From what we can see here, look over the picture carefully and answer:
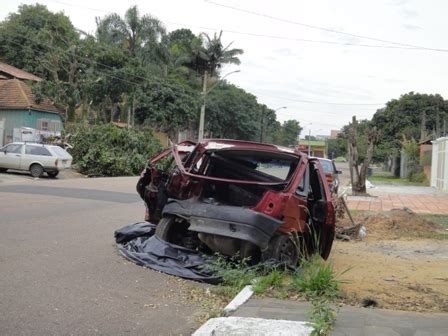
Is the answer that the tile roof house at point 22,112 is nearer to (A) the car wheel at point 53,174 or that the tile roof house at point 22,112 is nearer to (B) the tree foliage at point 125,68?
(B) the tree foliage at point 125,68

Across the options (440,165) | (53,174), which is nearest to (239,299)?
(53,174)

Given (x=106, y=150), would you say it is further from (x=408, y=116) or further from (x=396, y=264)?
(x=408, y=116)

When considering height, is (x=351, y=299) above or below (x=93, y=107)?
below

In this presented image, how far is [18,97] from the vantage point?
3541 centimetres

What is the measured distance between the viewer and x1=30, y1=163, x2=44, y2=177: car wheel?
82.9ft

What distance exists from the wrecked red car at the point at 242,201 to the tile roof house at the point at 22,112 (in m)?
26.3

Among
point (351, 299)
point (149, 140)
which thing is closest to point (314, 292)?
point (351, 299)

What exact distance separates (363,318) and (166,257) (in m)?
3.19

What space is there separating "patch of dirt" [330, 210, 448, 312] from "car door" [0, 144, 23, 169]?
55.0 ft

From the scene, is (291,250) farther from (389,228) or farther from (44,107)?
(44,107)

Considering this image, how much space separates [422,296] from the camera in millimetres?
6625

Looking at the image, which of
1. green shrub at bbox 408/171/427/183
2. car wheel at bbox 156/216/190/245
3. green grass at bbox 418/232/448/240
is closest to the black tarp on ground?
car wheel at bbox 156/216/190/245

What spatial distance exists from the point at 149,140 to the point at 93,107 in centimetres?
955

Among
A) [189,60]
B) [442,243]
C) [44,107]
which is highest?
[189,60]
